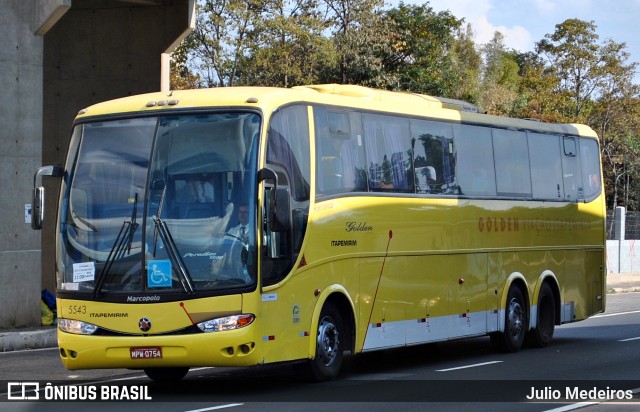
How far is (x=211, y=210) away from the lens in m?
12.0

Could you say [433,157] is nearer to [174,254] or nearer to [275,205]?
[275,205]

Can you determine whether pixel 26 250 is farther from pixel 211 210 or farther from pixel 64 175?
pixel 211 210

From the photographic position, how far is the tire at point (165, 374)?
1370 cm

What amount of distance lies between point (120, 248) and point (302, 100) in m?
2.88

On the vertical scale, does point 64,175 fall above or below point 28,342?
above

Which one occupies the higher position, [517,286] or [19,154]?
[19,154]

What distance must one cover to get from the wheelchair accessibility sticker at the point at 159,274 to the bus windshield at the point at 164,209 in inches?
0.4

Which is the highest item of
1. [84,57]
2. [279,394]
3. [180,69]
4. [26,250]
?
[180,69]

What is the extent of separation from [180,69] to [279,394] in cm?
3775

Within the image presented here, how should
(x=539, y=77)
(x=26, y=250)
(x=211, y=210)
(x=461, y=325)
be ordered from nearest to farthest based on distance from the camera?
(x=211, y=210) < (x=461, y=325) < (x=26, y=250) < (x=539, y=77)

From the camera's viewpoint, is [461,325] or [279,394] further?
[461,325]

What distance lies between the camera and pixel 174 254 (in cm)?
1196

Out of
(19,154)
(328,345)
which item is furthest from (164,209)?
(19,154)

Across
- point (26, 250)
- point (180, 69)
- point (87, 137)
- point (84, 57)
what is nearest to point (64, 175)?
point (87, 137)
